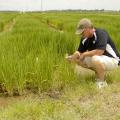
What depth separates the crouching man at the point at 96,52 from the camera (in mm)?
5461

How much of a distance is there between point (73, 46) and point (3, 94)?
7.82 ft

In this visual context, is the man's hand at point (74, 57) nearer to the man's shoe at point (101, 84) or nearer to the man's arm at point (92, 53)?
the man's arm at point (92, 53)

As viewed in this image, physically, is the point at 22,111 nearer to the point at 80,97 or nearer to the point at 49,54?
the point at 80,97

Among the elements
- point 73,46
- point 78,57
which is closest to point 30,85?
point 78,57

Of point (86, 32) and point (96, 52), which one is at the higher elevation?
point (86, 32)

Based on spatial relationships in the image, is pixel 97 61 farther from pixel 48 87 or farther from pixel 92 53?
pixel 48 87

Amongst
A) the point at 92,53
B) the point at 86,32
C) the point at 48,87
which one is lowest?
the point at 48,87

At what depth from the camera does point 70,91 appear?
5262mm

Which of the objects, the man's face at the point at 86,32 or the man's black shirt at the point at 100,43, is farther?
the man's black shirt at the point at 100,43

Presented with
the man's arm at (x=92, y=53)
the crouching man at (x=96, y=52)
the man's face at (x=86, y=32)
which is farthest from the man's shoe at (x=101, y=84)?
the man's face at (x=86, y=32)

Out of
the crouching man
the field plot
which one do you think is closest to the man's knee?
the crouching man

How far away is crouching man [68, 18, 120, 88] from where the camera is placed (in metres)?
5.46

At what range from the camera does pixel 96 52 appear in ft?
18.2

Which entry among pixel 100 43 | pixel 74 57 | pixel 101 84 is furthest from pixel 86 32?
pixel 101 84
